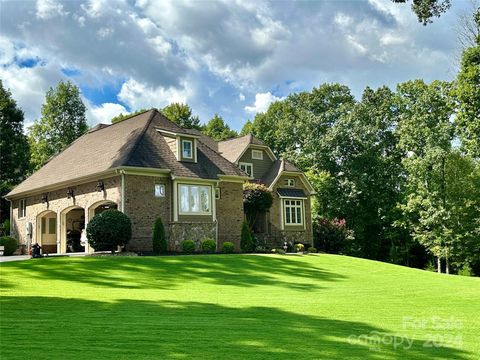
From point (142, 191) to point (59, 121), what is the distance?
90.3 feet

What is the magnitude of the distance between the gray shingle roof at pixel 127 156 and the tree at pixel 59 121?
1599cm

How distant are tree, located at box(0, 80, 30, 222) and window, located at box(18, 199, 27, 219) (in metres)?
9.78

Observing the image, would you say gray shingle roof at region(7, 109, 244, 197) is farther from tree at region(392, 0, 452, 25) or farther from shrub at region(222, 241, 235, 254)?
tree at region(392, 0, 452, 25)

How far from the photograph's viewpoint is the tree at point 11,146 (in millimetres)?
41438

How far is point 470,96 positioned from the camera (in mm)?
26047

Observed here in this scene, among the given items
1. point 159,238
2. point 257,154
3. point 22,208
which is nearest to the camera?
point 159,238

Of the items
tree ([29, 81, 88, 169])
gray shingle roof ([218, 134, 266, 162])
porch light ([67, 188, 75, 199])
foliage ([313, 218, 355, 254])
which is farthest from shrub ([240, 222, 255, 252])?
tree ([29, 81, 88, 169])

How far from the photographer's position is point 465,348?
8000mm

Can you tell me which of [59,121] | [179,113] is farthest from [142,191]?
[179,113]

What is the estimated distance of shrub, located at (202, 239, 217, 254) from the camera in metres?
25.2

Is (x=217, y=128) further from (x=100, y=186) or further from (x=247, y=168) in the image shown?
(x=100, y=186)

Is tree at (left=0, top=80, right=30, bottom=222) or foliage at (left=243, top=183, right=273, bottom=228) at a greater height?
tree at (left=0, top=80, right=30, bottom=222)

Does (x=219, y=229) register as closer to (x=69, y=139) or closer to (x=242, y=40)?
(x=242, y=40)

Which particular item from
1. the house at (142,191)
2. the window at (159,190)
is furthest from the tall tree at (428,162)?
the window at (159,190)
